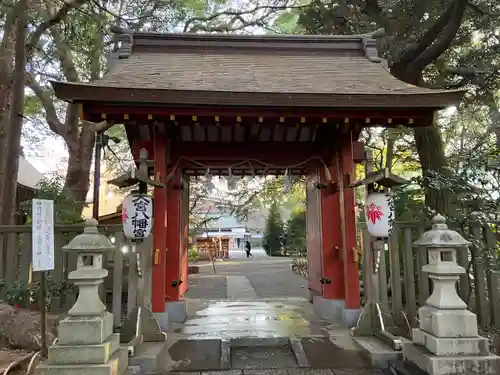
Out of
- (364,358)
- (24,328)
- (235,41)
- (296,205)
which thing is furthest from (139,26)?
(296,205)

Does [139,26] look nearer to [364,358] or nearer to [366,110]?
[366,110]

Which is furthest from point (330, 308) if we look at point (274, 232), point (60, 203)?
point (274, 232)

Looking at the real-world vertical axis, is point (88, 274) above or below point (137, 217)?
below

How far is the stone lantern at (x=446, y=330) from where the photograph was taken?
3.74 metres

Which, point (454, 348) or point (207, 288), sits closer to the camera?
point (454, 348)

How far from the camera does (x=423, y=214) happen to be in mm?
6125

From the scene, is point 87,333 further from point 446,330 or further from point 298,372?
point 446,330

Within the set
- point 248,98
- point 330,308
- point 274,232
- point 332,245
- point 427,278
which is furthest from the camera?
point 274,232

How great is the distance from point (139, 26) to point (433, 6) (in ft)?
23.6

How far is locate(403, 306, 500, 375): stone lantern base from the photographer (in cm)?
372

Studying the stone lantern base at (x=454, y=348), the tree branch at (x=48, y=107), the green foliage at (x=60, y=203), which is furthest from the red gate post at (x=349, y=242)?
the tree branch at (x=48, y=107)

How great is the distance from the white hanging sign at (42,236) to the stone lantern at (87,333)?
0.40 m

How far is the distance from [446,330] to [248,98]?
3.47 metres

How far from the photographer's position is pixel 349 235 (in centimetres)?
573
